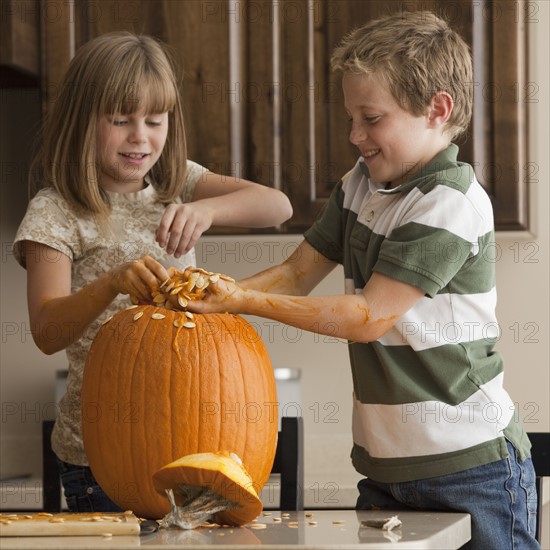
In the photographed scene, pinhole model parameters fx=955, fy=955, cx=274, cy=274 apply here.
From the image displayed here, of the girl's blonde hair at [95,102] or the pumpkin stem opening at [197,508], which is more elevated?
the girl's blonde hair at [95,102]

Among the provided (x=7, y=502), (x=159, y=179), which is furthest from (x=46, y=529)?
(x=7, y=502)

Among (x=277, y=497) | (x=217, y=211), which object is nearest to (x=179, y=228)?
(x=217, y=211)

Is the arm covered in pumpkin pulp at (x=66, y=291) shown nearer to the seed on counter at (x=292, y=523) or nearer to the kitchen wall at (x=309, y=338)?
the seed on counter at (x=292, y=523)

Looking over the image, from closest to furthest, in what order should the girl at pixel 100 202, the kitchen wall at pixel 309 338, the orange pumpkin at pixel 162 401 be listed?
the orange pumpkin at pixel 162 401 < the girl at pixel 100 202 < the kitchen wall at pixel 309 338

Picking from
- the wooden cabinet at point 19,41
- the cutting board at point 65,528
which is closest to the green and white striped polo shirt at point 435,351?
the cutting board at point 65,528

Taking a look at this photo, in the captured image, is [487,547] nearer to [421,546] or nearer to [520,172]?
[421,546]

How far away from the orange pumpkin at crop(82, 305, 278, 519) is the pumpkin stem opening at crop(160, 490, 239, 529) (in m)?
0.12

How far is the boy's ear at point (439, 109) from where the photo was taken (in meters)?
1.20

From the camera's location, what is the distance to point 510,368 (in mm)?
A: 2262

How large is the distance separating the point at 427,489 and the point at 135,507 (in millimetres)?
329

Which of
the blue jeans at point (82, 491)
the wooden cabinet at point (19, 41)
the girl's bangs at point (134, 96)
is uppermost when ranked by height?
the wooden cabinet at point (19, 41)

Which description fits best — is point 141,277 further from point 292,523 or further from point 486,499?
point 486,499

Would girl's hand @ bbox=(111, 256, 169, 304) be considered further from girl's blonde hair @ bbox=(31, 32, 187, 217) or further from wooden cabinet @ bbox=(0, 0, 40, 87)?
wooden cabinet @ bbox=(0, 0, 40, 87)

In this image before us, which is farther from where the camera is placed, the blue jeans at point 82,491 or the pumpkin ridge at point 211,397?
the blue jeans at point 82,491
